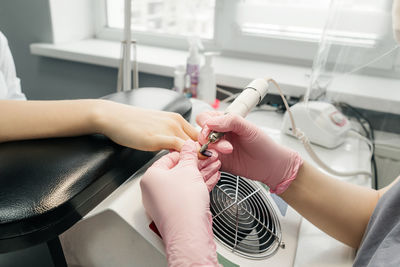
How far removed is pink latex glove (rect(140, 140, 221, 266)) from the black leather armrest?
9cm

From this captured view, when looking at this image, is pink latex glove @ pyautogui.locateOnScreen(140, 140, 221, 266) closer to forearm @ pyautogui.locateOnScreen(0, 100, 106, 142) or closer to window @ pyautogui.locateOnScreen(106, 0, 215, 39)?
forearm @ pyautogui.locateOnScreen(0, 100, 106, 142)

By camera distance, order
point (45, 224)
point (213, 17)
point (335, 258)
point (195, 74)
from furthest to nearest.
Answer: point (213, 17)
point (195, 74)
point (335, 258)
point (45, 224)

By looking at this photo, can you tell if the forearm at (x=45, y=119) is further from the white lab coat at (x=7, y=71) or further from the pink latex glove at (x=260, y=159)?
the white lab coat at (x=7, y=71)

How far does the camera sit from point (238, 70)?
1.34 metres

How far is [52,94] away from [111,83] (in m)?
0.42

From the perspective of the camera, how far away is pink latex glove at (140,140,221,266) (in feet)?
1.42

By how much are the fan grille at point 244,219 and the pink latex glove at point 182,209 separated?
9cm

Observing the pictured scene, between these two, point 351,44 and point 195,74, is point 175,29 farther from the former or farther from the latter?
point 351,44

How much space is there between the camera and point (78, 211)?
0.50 meters

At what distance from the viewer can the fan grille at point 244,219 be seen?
57 cm

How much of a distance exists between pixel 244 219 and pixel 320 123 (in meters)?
0.51

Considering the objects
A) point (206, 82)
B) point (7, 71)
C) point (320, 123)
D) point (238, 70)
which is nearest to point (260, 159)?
point (320, 123)

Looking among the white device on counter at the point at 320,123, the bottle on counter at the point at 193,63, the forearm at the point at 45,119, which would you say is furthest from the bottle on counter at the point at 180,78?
the forearm at the point at 45,119

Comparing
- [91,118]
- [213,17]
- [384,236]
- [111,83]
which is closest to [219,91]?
[213,17]
